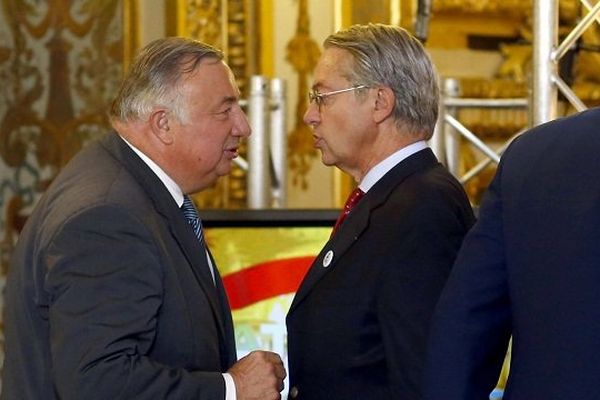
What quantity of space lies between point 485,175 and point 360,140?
13.1 feet

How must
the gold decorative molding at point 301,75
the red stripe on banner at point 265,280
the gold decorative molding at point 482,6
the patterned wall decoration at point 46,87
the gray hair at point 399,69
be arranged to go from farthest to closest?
the gold decorative molding at point 482,6
the gold decorative molding at point 301,75
the patterned wall decoration at point 46,87
the red stripe on banner at point 265,280
the gray hair at point 399,69

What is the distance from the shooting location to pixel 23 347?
2.62m

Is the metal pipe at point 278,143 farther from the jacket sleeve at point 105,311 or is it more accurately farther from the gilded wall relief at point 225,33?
the jacket sleeve at point 105,311

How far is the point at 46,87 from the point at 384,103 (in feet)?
10.0

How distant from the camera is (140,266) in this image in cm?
251

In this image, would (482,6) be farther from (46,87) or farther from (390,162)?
(390,162)

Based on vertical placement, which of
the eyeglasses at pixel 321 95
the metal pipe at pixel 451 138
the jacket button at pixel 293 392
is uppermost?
the eyeglasses at pixel 321 95

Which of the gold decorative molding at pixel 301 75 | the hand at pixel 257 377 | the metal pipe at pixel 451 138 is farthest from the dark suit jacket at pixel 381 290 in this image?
the gold decorative molding at pixel 301 75

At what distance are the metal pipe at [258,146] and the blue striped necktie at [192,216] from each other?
192 centimetres

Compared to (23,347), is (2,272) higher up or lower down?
lower down

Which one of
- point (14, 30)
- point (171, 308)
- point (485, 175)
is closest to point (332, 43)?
point (171, 308)

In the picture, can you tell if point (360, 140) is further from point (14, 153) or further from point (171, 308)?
point (14, 153)

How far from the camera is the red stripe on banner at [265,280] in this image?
4445 mm

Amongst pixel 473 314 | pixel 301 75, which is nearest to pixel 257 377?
pixel 473 314
